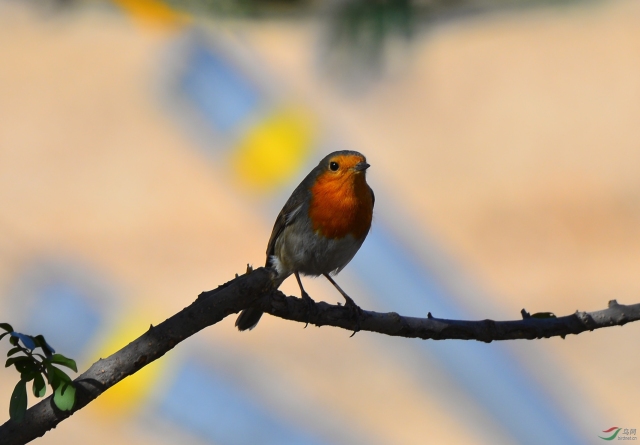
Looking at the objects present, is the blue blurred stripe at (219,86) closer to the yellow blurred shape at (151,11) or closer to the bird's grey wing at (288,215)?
the bird's grey wing at (288,215)

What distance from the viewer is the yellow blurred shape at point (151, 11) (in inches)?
63.1

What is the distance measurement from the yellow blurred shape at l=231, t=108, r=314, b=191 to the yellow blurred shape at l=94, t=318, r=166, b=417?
128 centimetres

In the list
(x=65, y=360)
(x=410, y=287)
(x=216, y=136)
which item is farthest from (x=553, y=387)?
(x=65, y=360)

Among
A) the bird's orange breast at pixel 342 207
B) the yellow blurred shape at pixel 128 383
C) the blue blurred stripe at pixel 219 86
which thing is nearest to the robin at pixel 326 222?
the bird's orange breast at pixel 342 207

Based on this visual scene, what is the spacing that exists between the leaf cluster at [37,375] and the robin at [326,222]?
1.95 m

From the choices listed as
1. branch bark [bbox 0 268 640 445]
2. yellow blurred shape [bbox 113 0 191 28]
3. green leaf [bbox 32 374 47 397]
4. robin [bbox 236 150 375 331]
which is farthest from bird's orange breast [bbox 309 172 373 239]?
green leaf [bbox 32 374 47 397]

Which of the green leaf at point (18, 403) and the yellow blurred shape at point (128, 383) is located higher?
the yellow blurred shape at point (128, 383)

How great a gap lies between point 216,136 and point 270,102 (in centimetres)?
85

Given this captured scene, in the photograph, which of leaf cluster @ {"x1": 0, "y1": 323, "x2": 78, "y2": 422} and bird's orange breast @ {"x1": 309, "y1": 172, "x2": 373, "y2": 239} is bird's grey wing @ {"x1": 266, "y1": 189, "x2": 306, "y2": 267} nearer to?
bird's orange breast @ {"x1": 309, "y1": 172, "x2": 373, "y2": 239}

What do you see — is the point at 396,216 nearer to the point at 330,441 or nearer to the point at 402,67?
the point at 330,441

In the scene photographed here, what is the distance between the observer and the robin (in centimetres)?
333

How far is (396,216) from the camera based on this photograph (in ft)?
16.1

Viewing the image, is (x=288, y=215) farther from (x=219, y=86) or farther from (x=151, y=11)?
(x=151, y=11)

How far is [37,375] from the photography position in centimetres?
132
